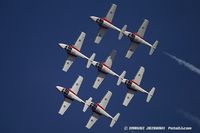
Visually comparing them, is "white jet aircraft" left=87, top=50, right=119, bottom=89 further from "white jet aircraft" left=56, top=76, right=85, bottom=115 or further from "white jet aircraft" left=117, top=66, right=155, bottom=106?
"white jet aircraft" left=56, top=76, right=85, bottom=115

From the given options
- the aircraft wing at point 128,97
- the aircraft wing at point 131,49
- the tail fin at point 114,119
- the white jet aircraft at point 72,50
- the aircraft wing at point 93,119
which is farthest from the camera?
the aircraft wing at point 131,49

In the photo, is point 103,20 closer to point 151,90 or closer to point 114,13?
point 114,13

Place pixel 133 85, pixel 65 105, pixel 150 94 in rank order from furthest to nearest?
pixel 133 85
pixel 65 105
pixel 150 94

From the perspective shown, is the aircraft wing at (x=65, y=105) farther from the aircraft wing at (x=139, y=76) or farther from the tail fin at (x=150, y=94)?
the tail fin at (x=150, y=94)

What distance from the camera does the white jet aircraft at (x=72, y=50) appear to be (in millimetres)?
109875

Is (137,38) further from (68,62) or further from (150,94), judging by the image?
(68,62)

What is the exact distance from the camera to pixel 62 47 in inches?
4338

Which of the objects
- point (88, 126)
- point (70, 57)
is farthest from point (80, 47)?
point (88, 126)

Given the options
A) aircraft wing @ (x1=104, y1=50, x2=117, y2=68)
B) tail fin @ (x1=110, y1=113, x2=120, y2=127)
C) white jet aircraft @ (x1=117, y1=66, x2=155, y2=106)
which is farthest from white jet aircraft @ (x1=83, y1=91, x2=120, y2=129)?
aircraft wing @ (x1=104, y1=50, x2=117, y2=68)

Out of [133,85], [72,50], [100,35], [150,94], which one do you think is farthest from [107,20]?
[150,94]

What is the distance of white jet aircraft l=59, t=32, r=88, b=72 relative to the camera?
360 feet

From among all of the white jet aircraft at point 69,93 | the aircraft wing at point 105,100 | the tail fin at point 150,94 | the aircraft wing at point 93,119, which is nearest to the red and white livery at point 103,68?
the aircraft wing at point 105,100

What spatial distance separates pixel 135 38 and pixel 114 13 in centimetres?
346

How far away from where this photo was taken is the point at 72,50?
360 feet
